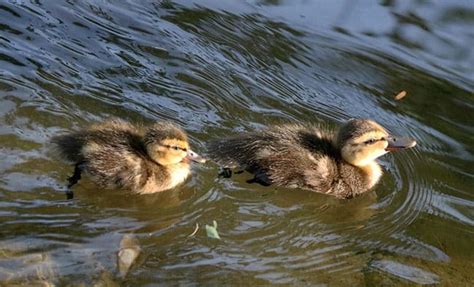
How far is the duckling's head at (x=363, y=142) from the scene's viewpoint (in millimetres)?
4441

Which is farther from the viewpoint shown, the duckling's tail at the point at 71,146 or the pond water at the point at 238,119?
the duckling's tail at the point at 71,146

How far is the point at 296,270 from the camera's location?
3811 millimetres

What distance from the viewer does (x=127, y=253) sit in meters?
3.74

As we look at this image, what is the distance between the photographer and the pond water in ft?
12.5

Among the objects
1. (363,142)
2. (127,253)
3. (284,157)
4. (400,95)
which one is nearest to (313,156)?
(284,157)

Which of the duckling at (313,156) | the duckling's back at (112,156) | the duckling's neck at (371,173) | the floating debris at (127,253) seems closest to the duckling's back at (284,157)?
the duckling at (313,156)

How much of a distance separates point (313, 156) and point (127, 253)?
124 centimetres

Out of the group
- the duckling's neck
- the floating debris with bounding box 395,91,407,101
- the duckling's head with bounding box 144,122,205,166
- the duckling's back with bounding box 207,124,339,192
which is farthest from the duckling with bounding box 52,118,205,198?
the floating debris with bounding box 395,91,407,101

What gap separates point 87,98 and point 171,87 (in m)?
0.58

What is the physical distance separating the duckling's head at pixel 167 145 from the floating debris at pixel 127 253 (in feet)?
1.75

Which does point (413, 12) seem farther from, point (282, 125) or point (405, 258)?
point (405, 258)

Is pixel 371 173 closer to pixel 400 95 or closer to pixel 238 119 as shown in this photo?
pixel 238 119

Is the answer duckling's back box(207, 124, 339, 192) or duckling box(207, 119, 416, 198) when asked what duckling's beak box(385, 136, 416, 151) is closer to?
duckling box(207, 119, 416, 198)

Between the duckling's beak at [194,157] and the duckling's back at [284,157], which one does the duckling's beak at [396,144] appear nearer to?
the duckling's back at [284,157]
